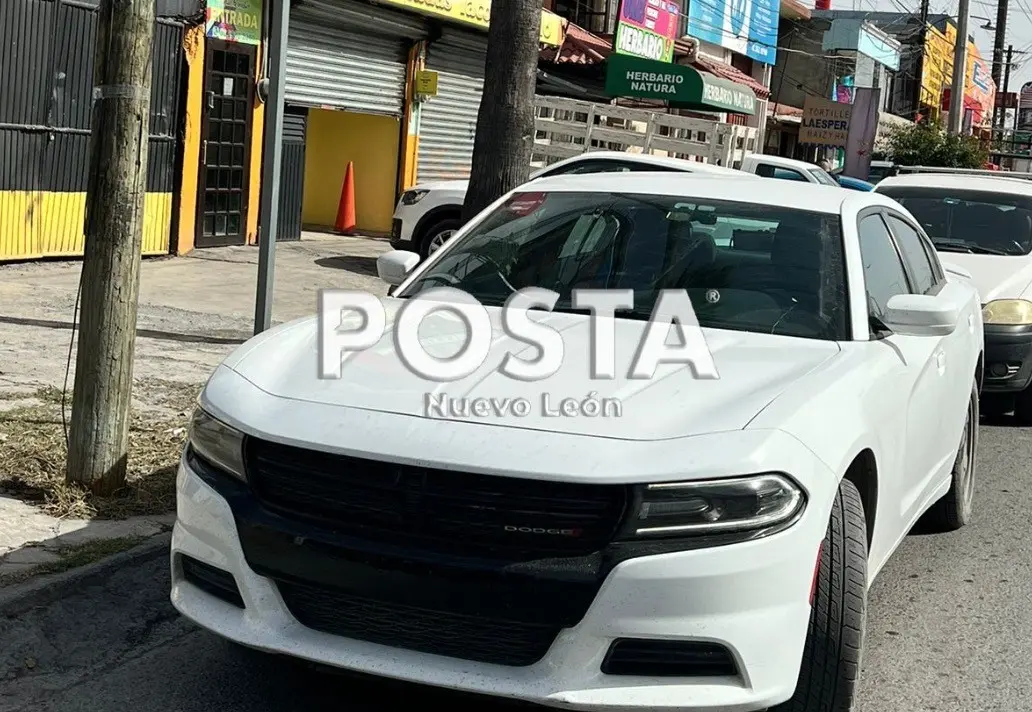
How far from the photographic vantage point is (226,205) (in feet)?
49.7

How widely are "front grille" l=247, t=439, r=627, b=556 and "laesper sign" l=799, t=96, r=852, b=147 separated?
32303 mm

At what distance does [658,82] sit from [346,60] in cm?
531

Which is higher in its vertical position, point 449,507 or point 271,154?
point 271,154

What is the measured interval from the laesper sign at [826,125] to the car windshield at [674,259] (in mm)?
30370

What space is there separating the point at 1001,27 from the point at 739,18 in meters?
28.0

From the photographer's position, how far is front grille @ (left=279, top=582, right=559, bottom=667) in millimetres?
3416

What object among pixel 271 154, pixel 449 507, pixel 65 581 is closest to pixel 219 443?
pixel 449 507

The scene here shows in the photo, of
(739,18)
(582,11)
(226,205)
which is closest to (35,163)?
(226,205)

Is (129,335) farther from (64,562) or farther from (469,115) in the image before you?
(469,115)

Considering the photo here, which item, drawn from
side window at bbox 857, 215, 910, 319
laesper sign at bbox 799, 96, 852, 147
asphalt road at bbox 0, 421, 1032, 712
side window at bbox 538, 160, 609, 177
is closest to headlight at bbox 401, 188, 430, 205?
side window at bbox 538, 160, 609, 177

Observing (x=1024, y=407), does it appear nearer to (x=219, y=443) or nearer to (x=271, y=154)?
(x=271, y=154)

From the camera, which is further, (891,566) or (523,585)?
(891,566)

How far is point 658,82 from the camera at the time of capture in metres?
20.4

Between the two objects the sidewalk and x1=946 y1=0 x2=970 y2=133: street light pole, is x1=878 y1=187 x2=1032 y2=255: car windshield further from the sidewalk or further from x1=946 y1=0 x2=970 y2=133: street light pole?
x1=946 y1=0 x2=970 y2=133: street light pole
